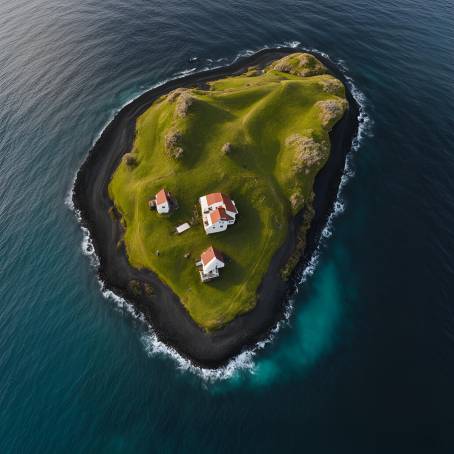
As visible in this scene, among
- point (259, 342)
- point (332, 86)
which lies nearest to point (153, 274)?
point (259, 342)

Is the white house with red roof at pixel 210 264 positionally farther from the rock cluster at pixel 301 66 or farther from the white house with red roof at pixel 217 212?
the rock cluster at pixel 301 66

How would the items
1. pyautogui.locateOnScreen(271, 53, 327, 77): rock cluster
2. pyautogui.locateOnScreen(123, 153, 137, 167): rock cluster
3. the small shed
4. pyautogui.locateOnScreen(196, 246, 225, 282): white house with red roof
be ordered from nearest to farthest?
pyautogui.locateOnScreen(196, 246, 225, 282): white house with red roof < the small shed < pyautogui.locateOnScreen(123, 153, 137, 167): rock cluster < pyautogui.locateOnScreen(271, 53, 327, 77): rock cluster

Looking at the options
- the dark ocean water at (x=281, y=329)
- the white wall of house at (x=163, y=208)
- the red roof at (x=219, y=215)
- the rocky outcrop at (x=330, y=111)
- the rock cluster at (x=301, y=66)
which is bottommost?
the dark ocean water at (x=281, y=329)

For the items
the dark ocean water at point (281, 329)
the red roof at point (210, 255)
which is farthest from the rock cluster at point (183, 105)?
the red roof at point (210, 255)

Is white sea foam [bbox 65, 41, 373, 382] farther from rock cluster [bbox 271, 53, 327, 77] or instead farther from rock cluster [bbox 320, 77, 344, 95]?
rock cluster [bbox 271, 53, 327, 77]

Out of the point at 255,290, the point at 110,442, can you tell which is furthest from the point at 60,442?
the point at 255,290

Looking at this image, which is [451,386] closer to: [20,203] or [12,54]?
[20,203]

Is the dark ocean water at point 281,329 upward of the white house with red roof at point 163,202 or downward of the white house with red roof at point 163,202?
downward

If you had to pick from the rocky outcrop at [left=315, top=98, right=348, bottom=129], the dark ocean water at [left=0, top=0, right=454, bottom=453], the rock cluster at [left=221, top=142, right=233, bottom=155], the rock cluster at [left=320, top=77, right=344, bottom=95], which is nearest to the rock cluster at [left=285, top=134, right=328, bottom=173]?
the rocky outcrop at [left=315, top=98, right=348, bottom=129]
